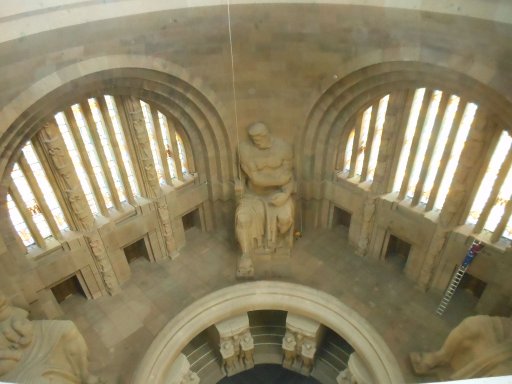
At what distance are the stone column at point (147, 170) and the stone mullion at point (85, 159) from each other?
103 centimetres

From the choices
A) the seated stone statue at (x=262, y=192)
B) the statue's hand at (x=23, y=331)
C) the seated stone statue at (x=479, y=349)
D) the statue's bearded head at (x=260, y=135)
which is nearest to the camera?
the seated stone statue at (x=479, y=349)

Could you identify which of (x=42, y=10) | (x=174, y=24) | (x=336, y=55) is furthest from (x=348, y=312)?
(x=42, y=10)

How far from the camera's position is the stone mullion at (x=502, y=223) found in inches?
305

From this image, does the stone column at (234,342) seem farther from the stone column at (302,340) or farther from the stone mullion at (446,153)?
the stone mullion at (446,153)

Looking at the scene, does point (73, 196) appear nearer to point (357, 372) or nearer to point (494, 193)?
point (357, 372)

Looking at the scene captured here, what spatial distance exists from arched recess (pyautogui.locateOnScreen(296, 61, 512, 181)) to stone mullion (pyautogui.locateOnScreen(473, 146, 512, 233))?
0.77 metres

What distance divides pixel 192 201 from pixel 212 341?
3.55 m

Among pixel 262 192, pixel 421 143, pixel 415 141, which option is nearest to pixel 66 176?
pixel 262 192

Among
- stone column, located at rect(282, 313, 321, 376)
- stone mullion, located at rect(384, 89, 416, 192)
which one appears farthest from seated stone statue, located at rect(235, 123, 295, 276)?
stone mullion, located at rect(384, 89, 416, 192)

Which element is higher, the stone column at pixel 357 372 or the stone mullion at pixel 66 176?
the stone mullion at pixel 66 176

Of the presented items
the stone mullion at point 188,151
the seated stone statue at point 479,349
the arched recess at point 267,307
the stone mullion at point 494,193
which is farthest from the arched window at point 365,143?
the seated stone statue at point 479,349

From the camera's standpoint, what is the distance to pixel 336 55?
8320 millimetres

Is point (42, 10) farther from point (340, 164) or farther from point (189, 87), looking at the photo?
point (340, 164)

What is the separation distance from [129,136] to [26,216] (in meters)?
2.67
